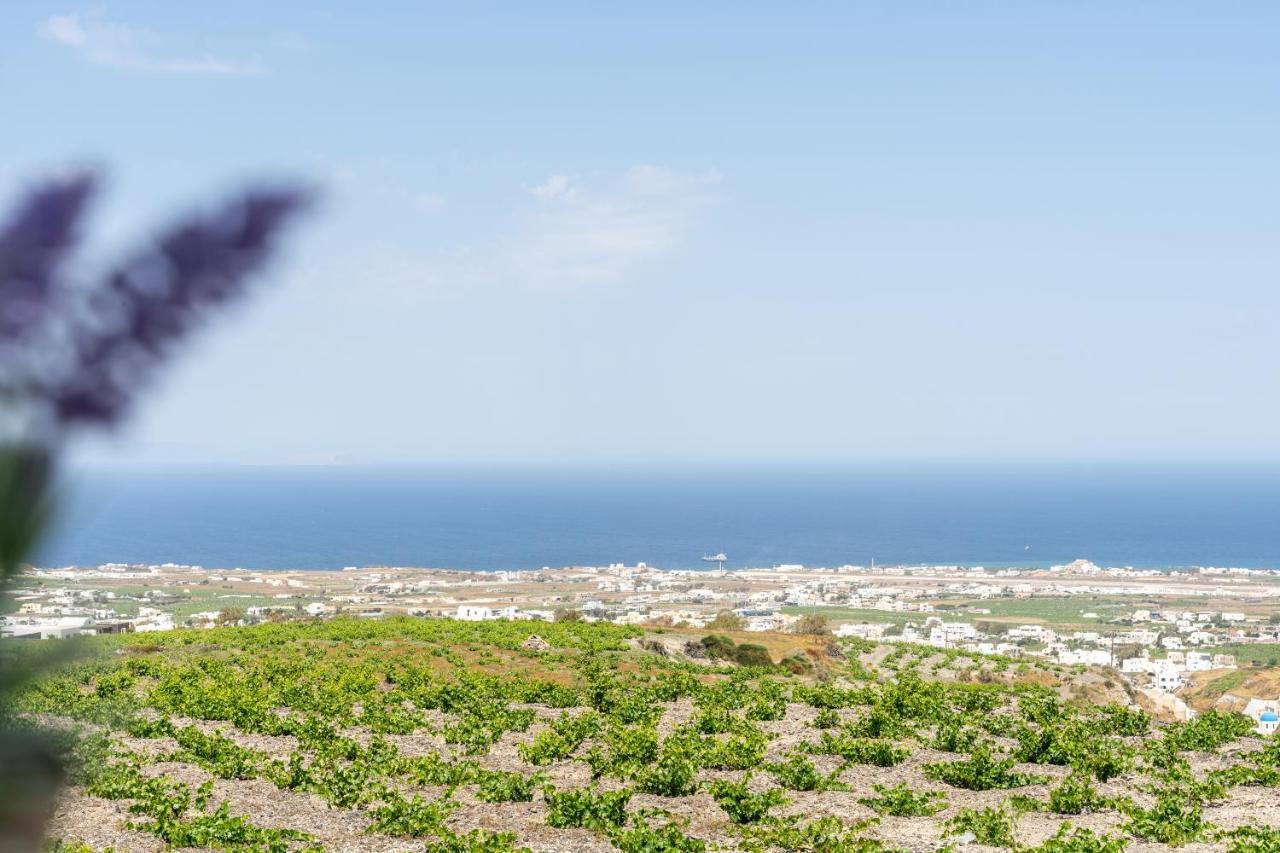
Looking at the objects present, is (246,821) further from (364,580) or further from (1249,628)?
A: (364,580)

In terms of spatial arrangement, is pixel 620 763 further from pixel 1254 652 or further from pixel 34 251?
pixel 1254 652

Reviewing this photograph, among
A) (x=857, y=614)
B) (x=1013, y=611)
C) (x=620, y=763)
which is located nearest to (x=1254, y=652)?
(x=857, y=614)

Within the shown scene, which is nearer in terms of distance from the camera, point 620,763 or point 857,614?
point 620,763

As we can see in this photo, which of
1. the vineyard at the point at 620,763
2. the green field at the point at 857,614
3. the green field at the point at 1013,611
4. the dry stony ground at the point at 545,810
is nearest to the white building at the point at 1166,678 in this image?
the vineyard at the point at 620,763

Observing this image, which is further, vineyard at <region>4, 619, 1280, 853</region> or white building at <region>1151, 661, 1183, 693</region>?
white building at <region>1151, 661, 1183, 693</region>

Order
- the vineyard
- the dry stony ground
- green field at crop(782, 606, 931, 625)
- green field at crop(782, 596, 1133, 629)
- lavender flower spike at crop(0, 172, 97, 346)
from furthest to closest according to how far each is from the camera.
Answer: green field at crop(782, 596, 1133, 629), green field at crop(782, 606, 931, 625), the vineyard, the dry stony ground, lavender flower spike at crop(0, 172, 97, 346)

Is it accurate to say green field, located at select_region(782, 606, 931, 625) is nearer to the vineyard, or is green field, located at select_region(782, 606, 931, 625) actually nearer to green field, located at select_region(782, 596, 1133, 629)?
Answer: green field, located at select_region(782, 596, 1133, 629)

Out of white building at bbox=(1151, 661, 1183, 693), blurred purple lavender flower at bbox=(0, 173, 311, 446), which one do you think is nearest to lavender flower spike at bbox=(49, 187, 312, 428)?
blurred purple lavender flower at bbox=(0, 173, 311, 446)
